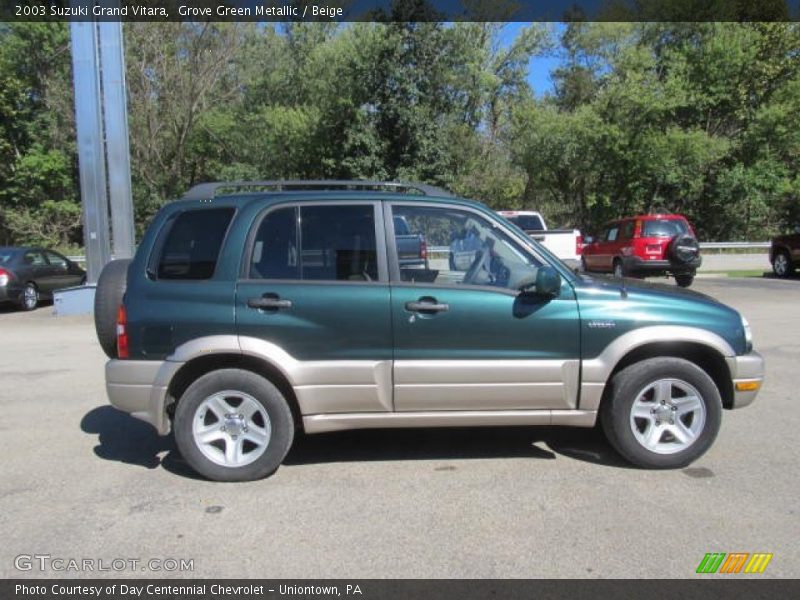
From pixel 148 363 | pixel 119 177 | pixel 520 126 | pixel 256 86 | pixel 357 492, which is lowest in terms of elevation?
pixel 357 492

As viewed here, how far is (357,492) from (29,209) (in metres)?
35.9

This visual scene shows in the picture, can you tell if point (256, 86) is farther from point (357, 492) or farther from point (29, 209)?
point (357, 492)

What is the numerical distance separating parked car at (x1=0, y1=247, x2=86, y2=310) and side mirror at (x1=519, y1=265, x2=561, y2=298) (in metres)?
13.3

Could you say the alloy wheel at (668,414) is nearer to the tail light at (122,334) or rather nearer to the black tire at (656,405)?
the black tire at (656,405)

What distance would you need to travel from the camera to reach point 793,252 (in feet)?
61.9

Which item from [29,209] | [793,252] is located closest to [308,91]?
[29,209]

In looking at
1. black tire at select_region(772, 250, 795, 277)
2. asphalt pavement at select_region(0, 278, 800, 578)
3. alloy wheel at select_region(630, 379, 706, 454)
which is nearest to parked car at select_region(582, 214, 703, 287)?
black tire at select_region(772, 250, 795, 277)

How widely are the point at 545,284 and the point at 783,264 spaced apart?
18.1m

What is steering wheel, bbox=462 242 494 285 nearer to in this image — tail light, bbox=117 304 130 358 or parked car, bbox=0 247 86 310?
tail light, bbox=117 304 130 358

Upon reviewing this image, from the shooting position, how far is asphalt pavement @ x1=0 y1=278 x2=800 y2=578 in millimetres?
3398

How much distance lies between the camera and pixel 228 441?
4461mm

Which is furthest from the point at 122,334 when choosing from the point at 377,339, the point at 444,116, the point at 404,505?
the point at 444,116
